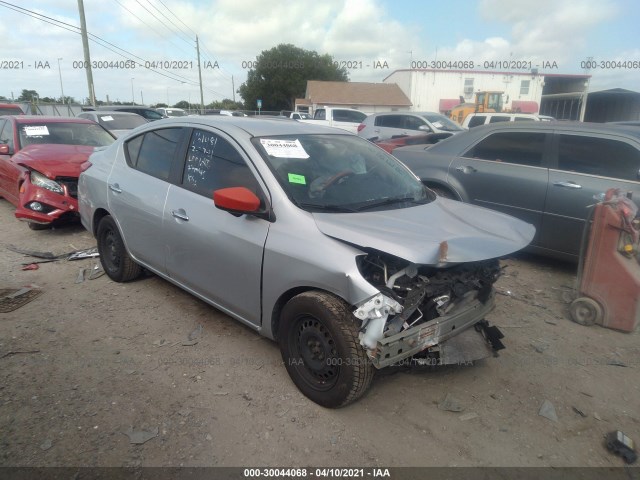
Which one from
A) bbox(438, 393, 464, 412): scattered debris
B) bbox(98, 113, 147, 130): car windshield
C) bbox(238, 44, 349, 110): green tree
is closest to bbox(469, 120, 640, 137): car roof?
bbox(438, 393, 464, 412): scattered debris

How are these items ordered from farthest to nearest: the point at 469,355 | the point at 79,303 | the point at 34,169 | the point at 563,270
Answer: the point at 34,169 < the point at 563,270 < the point at 79,303 < the point at 469,355

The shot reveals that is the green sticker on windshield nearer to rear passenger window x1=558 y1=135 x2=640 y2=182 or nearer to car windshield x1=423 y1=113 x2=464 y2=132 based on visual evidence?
rear passenger window x1=558 y1=135 x2=640 y2=182

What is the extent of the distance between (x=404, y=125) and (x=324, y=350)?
12.4 metres

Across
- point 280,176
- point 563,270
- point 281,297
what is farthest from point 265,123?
point 563,270

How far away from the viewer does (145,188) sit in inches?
156

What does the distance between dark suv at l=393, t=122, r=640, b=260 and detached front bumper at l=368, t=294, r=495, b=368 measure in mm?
2319

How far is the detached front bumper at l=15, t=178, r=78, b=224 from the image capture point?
5918mm

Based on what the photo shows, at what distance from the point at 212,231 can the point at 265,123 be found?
3.52 ft

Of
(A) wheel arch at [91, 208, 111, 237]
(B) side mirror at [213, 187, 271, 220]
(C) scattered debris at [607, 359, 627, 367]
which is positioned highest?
(B) side mirror at [213, 187, 271, 220]

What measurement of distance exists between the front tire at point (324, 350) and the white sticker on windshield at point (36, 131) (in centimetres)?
667

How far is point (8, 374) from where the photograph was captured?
310 cm

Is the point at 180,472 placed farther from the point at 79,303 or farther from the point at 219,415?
the point at 79,303

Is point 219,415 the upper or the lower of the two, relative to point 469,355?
lower

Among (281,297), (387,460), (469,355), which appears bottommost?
(387,460)
